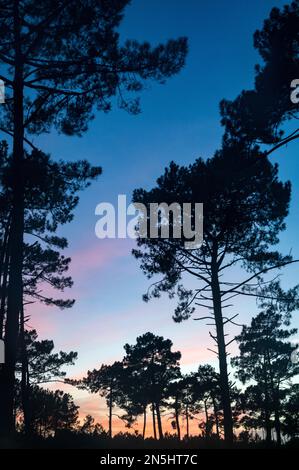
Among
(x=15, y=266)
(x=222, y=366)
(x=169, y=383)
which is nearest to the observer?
(x=15, y=266)

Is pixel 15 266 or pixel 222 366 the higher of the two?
pixel 15 266

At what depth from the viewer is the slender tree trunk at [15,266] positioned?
9719 mm

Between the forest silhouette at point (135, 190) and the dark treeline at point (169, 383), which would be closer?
the forest silhouette at point (135, 190)

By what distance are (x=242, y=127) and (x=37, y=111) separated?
622 cm

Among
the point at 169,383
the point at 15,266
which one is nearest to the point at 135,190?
the point at 15,266

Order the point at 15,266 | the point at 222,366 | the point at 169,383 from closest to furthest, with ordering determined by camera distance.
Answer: the point at 15,266
the point at 222,366
the point at 169,383

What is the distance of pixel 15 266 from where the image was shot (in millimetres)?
10414

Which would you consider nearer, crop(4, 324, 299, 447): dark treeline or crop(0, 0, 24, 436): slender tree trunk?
crop(0, 0, 24, 436): slender tree trunk

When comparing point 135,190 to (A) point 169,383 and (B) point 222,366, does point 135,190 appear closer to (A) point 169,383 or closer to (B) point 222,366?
(B) point 222,366

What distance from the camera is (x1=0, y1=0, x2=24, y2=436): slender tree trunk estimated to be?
9.72m

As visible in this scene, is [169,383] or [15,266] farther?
[169,383]

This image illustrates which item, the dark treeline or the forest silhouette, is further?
the dark treeline

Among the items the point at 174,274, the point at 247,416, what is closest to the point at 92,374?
the point at 247,416

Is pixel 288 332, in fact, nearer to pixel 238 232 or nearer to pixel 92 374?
pixel 238 232
